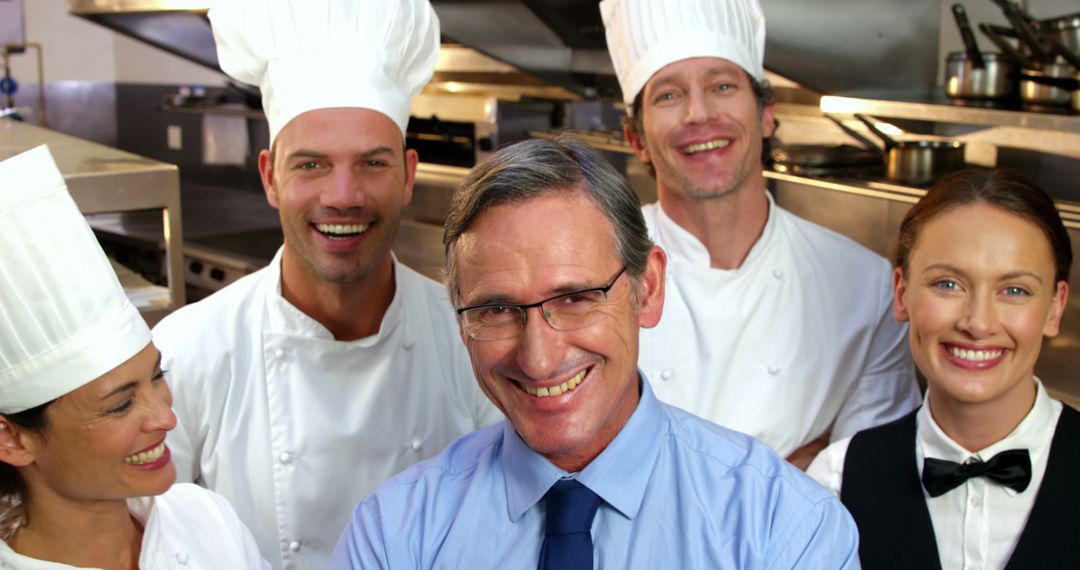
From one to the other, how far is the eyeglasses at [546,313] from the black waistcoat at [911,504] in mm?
666

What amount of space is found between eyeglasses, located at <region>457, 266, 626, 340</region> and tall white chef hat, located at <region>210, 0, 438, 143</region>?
76cm

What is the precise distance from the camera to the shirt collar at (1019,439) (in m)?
1.69

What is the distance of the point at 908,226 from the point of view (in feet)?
5.98

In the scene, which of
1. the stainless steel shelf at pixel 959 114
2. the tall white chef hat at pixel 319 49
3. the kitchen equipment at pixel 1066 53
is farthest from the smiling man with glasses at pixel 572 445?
the kitchen equipment at pixel 1066 53

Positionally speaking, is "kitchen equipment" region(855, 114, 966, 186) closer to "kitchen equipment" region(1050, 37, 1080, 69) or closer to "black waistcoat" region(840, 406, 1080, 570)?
"kitchen equipment" region(1050, 37, 1080, 69)

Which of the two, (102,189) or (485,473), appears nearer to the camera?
(485,473)

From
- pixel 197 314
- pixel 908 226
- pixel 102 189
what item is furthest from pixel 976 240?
pixel 102 189

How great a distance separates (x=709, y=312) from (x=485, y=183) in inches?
36.1

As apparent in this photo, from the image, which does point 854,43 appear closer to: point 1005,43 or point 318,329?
point 1005,43

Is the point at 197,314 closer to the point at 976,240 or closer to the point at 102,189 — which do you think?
the point at 102,189

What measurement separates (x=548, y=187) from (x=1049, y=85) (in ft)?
6.20

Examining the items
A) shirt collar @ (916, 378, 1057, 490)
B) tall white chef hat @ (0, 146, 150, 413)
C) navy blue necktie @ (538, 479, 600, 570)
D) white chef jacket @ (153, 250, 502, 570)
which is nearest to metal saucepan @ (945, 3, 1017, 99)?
shirt collar @ (916, 378, 1057, 490)

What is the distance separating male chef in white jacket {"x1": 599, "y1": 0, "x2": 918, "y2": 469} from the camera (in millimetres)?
2148

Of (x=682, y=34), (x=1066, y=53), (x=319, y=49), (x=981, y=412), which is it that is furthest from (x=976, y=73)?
(x=319, y=49)
